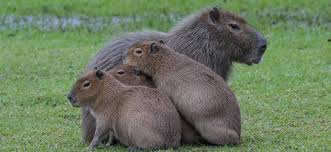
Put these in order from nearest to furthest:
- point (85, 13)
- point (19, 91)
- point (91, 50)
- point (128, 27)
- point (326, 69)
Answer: point (19, 91)
point (326, 69)
point (91, 50)
point (128, 27)
point (85, 13)

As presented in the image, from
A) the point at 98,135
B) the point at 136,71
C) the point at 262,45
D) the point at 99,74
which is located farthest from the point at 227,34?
the point at 98,135

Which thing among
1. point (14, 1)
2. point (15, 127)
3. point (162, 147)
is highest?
point (162, 147)

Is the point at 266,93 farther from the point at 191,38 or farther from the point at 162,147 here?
the point at 162,147

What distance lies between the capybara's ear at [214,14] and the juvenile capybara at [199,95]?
73 cm

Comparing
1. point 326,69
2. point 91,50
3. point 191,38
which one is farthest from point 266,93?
point 91,50

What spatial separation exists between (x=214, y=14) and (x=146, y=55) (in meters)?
0.86

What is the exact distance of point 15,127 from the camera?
313 inches

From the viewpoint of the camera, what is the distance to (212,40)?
750cm

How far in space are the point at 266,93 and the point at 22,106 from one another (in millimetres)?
2603

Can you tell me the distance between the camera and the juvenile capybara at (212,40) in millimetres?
7465

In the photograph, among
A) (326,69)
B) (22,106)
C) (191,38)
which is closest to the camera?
(191,38)

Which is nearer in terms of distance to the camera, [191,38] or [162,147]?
[162,147]

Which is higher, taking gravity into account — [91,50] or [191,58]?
[191,58]

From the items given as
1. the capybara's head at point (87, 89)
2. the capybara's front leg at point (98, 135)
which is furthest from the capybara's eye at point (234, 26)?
the capybara's front leg at point (98, 135)
